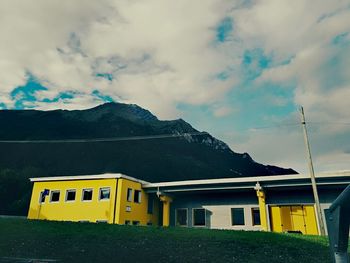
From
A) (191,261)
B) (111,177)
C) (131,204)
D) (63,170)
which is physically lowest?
(191,261)

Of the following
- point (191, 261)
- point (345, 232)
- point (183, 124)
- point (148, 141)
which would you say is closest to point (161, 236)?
point (191, 261)

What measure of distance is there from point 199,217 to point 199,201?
1502mm

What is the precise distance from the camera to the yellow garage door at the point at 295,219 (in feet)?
83.6

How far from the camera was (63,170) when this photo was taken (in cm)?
8088

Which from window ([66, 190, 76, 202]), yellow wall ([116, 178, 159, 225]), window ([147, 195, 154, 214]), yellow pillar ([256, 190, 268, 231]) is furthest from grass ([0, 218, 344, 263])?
window ([147, 195, 154, 214])

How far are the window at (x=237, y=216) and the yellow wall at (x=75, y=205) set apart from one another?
11019 millimetres

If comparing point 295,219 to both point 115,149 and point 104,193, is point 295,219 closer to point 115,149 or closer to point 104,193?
point 104,193

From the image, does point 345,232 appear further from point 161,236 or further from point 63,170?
point 63,170

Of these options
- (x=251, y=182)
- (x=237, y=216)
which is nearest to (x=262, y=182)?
(x=251, y=182)

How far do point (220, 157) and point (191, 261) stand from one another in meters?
112

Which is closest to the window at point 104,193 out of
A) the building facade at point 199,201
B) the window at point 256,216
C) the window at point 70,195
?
the building facade at point 199,201

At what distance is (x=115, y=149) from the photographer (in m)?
94.9

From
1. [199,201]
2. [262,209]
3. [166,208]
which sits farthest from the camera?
[166,208]

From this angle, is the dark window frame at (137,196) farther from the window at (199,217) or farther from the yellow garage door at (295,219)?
the yellow garage door at (295,219)
